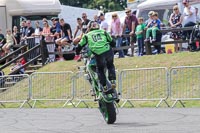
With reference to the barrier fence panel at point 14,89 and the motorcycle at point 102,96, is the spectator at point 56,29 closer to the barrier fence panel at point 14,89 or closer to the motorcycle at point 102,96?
the barrier fence panel at point 14,89

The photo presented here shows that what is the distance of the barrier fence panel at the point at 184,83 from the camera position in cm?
1781

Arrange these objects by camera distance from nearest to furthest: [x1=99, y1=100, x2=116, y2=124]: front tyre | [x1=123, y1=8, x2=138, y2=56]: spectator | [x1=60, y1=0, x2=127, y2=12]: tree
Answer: [x1=99, y1=100, x2=116, y2=124]: front tyre
[x1=123, y1=8, x2=138, y2=56]: spectator
[x1=60, y1=0, x2=127, y2=12]: tree

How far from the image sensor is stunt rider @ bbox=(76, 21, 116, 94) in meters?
13.5

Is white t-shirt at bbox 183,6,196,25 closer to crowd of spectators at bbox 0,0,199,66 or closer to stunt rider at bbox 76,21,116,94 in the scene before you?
crowd of spectators at bbox 0,0,199,66

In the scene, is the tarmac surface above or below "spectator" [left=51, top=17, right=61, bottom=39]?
below

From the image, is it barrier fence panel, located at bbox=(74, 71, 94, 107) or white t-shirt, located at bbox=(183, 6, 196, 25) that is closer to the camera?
barrier fence panel, located at bbox=(74, 71, 94, 107)

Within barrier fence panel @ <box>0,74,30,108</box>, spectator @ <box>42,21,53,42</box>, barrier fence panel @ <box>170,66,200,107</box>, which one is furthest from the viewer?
spectator @ <box>42,21,53,42</box>

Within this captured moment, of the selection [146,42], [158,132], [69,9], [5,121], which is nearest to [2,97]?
[146,42]

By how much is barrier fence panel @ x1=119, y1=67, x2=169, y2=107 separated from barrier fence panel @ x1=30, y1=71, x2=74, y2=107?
2.31m

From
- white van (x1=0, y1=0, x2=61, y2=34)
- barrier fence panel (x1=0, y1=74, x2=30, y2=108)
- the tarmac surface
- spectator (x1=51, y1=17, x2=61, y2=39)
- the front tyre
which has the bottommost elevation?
barrier fence panel (x1=0, y1=74, x2=30, y2=108)

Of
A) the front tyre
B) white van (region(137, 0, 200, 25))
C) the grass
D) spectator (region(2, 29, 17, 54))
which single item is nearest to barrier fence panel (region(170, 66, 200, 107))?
the grass

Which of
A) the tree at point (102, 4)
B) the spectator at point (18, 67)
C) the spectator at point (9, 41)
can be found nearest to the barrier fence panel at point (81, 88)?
the spectator at point (18, 67)

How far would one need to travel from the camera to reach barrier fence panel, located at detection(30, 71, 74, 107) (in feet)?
69.1

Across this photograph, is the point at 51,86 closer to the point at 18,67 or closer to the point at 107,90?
the point at 18,67
